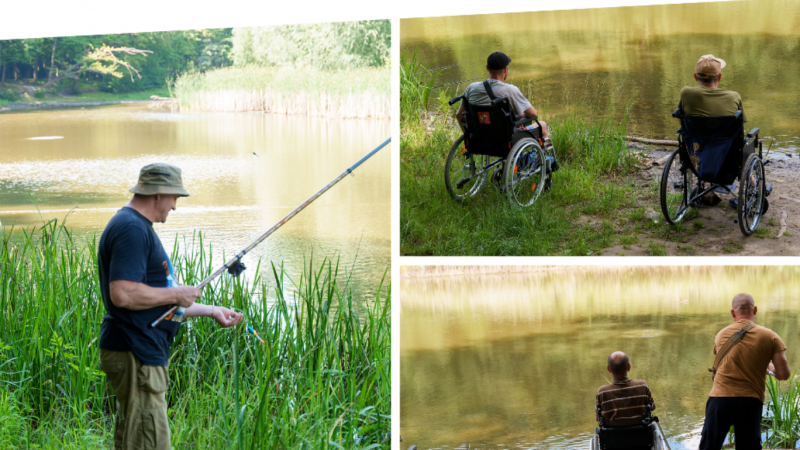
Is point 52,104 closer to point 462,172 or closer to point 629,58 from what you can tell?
point 462,172

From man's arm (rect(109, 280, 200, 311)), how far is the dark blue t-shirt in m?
0.02

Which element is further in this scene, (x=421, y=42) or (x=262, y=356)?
(x=421, y=42)

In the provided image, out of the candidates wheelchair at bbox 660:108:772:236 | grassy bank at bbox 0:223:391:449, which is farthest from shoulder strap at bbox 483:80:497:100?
grassy bank at bbox 0:223:391:449

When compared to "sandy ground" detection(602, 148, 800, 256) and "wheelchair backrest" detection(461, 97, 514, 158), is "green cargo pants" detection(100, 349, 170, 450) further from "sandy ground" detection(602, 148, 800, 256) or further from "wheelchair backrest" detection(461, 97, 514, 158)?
"sandy ground" detection(602, 148, 800, 256)

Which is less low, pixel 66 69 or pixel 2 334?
pixel 66 69

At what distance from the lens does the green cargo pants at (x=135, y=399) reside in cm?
200

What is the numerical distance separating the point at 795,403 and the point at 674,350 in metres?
2.79

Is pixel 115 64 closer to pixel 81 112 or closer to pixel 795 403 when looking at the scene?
pixel 81 112

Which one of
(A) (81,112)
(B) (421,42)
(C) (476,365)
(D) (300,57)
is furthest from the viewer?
(C) (476,365)

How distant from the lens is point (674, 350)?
5.96 m

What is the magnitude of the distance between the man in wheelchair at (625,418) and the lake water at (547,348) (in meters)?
1.18

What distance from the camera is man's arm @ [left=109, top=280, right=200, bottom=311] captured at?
1.91 meters

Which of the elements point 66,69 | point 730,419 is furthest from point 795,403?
point 66,69

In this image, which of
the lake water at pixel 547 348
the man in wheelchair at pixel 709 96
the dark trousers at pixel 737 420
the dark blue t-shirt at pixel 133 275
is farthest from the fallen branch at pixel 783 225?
the dark blue t-shirt at pixel 133 275
